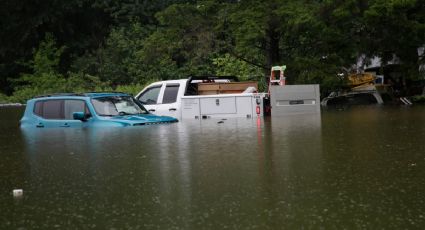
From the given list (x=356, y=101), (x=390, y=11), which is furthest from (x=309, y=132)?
(x=356, y=101)

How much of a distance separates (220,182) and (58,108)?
13.6 metres

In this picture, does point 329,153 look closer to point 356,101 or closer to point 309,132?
point 309,132

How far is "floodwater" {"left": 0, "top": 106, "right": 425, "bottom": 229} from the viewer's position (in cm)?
772

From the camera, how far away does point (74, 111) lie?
73.5 feet

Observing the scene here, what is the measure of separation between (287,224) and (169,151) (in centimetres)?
735

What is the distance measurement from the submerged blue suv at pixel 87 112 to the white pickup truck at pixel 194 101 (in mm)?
2971

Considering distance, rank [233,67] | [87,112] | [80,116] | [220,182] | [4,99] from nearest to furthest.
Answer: [220,182], [80,116], [87,112], [233,67], [4,99]

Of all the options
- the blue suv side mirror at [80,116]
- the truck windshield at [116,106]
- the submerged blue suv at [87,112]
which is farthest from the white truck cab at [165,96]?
Answer: the blue suv side mirror at [80,116]

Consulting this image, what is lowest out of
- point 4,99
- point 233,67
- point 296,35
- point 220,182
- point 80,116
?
point 220,182

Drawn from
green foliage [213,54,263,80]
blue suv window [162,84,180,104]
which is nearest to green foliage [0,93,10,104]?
green foliage [213,54,263,80]

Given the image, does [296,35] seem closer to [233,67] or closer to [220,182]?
[233,67]

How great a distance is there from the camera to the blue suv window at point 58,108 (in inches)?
878

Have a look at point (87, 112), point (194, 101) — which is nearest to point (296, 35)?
point (194, 101)

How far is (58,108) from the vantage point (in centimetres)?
2284
